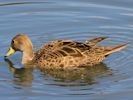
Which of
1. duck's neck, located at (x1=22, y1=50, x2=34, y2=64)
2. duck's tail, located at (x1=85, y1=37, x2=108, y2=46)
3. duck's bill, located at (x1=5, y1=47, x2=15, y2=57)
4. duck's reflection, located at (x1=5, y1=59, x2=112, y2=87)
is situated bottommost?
duck's reflection, located at (x1=5, y1=59, x2=112, y2=87)

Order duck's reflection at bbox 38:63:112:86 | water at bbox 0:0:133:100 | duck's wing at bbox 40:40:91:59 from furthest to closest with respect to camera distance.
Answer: duck's wing at bbox 40:40:91:59
duck's reflection at bbox 38:63:112:86
water at bbox 0:0:133:100

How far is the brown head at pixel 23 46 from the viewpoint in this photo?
41.0 feet

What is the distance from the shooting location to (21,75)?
39.3 feet

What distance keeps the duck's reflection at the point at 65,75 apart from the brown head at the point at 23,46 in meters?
0.26

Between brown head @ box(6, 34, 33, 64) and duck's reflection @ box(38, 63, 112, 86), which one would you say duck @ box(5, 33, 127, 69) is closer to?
brown head @ box(6, 34, 33, 64)

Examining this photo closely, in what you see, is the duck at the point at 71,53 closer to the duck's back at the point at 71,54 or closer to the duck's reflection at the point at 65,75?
the duck's back at the point at 71,54

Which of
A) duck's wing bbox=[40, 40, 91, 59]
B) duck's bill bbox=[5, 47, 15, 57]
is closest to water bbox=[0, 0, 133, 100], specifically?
duck's bill bbox=[5, 47, 15, 57]

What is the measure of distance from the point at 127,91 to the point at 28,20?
4.33 meters

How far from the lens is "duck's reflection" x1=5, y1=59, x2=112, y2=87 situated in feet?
37.4

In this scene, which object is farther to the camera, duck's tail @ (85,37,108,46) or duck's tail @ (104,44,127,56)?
duck's tail @ (85,37,108,46)

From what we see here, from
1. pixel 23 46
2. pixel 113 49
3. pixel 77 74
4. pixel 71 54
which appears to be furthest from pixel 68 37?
pixel 77 74

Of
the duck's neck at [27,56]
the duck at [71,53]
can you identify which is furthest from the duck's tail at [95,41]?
the duck's neck at [27,56]

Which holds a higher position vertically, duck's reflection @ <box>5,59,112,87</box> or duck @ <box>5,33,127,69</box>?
duck @ <box>5,33,127,69</box>

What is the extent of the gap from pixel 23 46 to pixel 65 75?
1.26 meters
